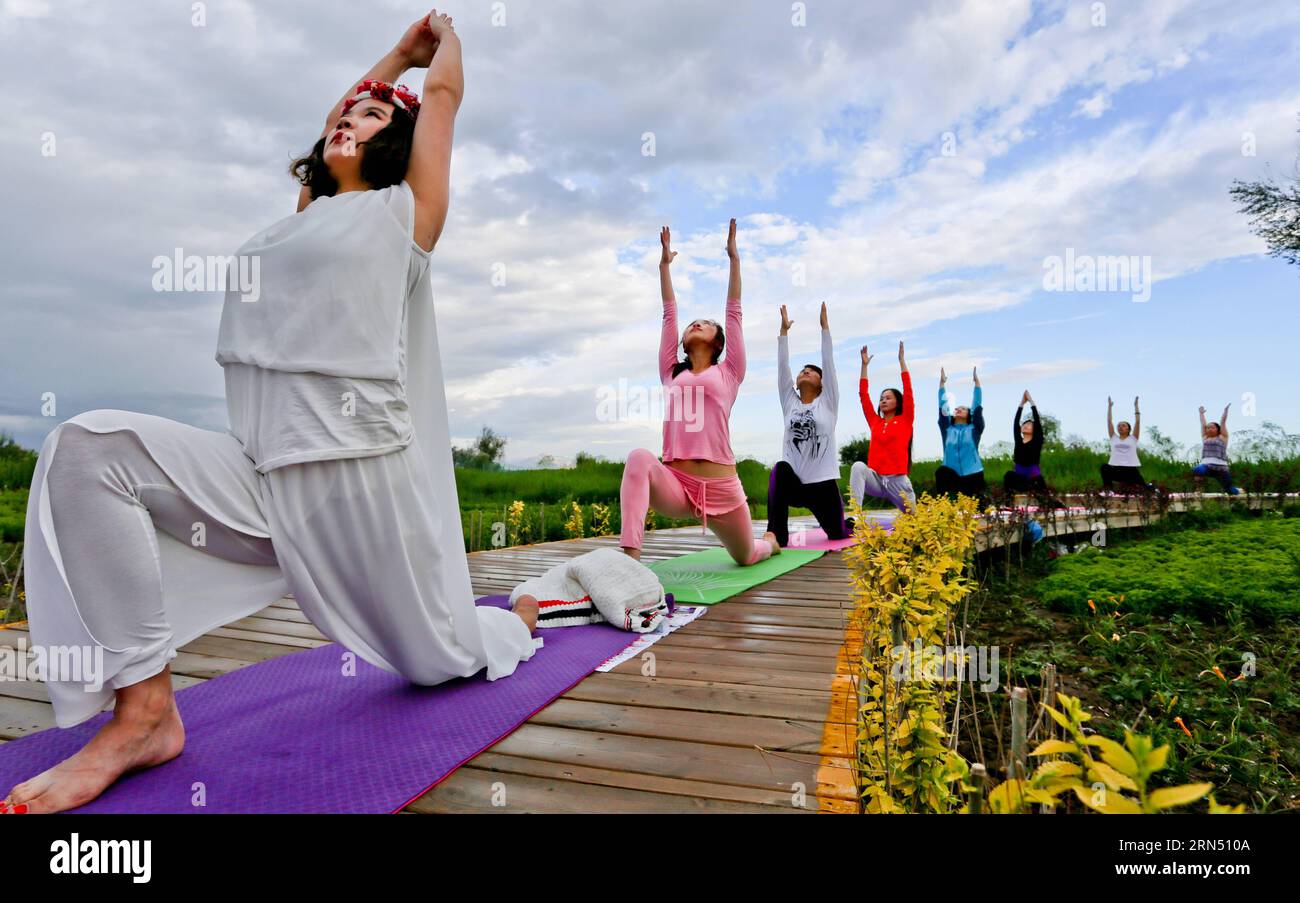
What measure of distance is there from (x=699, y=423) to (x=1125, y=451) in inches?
Answer: 448

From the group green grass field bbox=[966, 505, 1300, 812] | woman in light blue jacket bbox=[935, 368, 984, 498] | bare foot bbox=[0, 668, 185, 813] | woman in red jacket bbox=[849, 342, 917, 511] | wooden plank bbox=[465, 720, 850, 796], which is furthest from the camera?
woman in light blue jacket bbox=[935, 368, 984, 498]

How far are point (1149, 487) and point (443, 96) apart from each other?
10.6 metres

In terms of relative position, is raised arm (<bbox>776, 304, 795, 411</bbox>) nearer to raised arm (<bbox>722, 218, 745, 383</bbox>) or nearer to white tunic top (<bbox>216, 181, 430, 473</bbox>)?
raised arm (<bbox>722, 218, 745, 383</bbox>)

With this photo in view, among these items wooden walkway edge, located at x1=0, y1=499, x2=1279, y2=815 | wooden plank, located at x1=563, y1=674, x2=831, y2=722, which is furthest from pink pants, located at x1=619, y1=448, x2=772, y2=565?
wooden plank, located at x1=563, y1=674, x2=831, y2=722

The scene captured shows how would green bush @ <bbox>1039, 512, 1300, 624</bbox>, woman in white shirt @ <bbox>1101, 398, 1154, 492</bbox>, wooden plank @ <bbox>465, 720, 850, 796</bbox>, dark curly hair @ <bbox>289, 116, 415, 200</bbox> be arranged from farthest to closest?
→ woman in white shirt @ <bbox>1101, 398, 1154, 492</bbox> → green bush @ <bbox>1039, 512, 1300, 624</bbox> → dark curly hair @ <bbox>289, 116, 415, 200</bbox> → wooden plank @ <bbox>465, 720, 850, 796</bbox>

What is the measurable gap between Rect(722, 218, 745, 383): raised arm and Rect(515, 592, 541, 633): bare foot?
226 centimetres

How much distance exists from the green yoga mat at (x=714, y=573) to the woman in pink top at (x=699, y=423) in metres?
0.39

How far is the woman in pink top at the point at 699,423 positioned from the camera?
4637mm

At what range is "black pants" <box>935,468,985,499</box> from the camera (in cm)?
933

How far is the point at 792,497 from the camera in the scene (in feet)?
22.3

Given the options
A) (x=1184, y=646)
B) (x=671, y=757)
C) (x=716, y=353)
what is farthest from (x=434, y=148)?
(x=1184, y=646)
